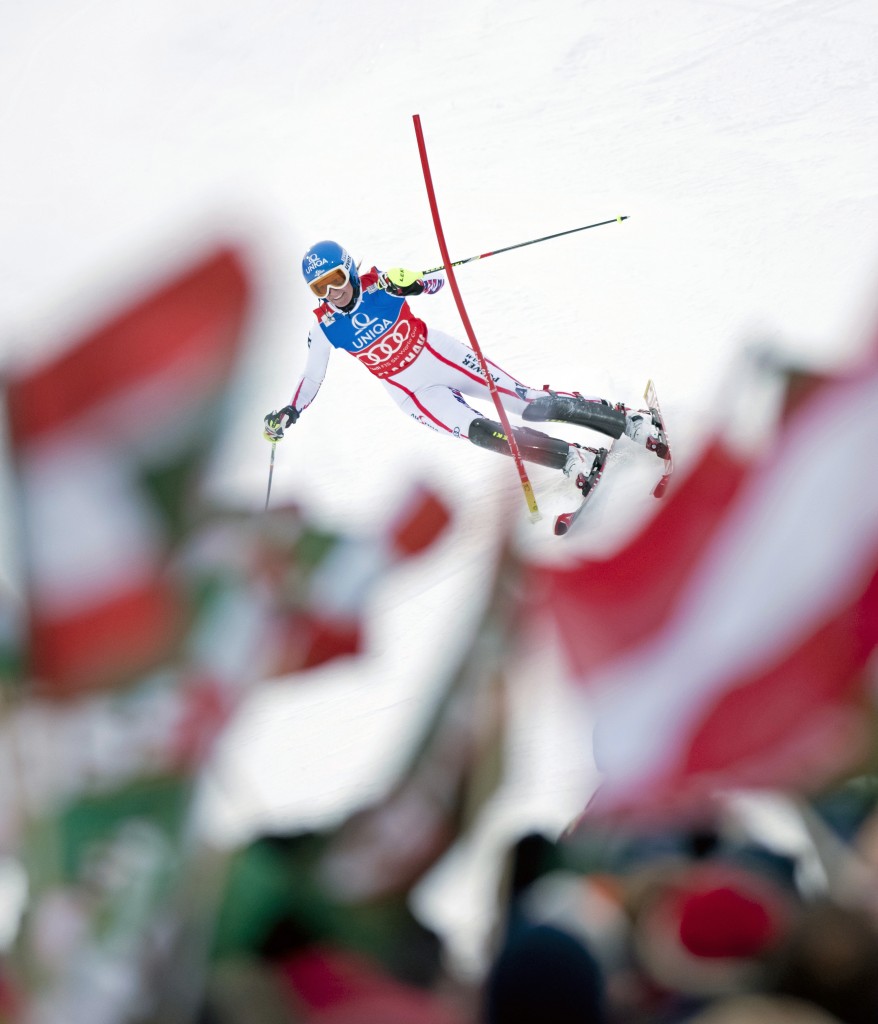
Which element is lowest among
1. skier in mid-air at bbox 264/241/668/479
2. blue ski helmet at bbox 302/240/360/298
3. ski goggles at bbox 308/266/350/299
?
skier in mid-air at bbox 264/241/668/479

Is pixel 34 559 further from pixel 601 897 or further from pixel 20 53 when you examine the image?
pixel 20 53

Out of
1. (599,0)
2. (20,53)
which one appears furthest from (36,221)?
(599,0)

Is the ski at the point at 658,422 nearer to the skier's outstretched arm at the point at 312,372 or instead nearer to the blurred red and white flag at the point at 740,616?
the skier's outstretched arm at the point at 312,372

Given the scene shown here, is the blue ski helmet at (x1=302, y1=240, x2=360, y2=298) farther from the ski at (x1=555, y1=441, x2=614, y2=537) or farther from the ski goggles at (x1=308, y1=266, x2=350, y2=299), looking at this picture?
the ski at (x1=555, y1=441, x2=614, y2=537)

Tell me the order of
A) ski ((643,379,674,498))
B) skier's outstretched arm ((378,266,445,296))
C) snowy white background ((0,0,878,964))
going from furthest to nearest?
skier's outstretched arm ((378,266,445,296)) < snowy white background ((0,0,878,964)) < ski ((643,379,674,498))

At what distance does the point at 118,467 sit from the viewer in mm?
1832

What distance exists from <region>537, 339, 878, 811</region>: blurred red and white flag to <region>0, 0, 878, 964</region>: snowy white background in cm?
280

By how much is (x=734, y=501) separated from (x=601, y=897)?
0.60 meters

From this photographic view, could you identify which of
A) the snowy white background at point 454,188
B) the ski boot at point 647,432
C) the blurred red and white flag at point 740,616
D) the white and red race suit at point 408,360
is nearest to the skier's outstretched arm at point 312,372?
the white and red race suit at point 408,360

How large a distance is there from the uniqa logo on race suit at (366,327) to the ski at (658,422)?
1.32m

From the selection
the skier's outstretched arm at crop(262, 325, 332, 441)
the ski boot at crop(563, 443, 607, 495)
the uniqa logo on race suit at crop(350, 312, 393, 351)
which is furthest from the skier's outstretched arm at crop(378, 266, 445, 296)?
the ski boot at crop(563, 443, 607, 495)

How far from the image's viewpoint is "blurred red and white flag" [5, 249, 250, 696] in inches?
71.1

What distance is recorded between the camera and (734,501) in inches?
76.4

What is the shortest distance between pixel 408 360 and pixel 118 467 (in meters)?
5.07
